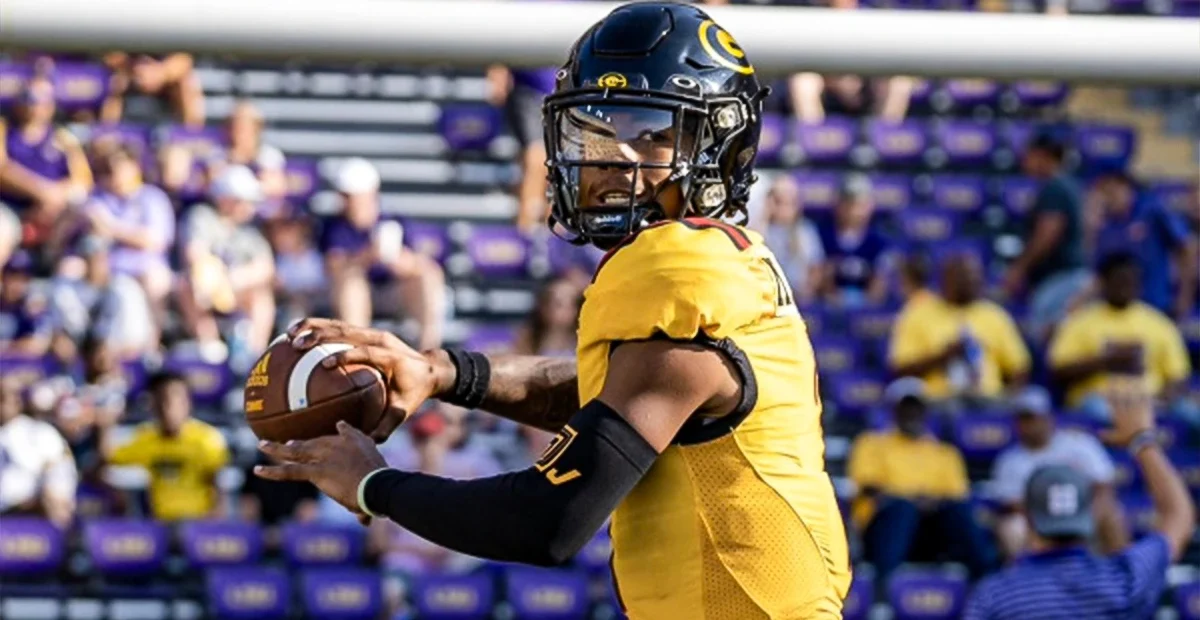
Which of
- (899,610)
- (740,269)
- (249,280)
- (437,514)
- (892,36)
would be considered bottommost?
(899,610)

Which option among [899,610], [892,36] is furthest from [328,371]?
[899,610]

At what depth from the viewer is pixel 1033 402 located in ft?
32.1

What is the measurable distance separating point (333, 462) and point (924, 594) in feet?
21.8

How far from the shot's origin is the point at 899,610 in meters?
9.66

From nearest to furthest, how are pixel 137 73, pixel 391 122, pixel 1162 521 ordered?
1. pixel 1162 521
2. pixel 137 73
3. pixel 391 122

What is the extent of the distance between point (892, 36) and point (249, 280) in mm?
7342

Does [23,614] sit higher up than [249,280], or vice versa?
[249,280]

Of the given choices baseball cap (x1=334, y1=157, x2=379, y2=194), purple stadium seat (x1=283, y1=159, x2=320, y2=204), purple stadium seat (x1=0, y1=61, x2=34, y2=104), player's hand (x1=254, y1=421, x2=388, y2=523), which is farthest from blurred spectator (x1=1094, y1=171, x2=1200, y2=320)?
player's hand (x1=254, y1=421, x2=388, y2=523)

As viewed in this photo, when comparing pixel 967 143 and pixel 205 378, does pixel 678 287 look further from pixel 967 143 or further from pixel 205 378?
pixel 967 143

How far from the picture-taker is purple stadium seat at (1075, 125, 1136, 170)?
13.0 meters

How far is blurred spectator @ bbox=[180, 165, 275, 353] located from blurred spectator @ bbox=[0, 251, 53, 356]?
2.13ft

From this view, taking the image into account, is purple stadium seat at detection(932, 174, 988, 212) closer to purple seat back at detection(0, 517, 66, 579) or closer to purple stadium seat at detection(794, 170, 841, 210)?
purple stadium seat at detection(794, 170, 841, 210)

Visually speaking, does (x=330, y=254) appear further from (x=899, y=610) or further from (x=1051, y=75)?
(x=1051, y=75)

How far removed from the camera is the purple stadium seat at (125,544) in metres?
9.57
